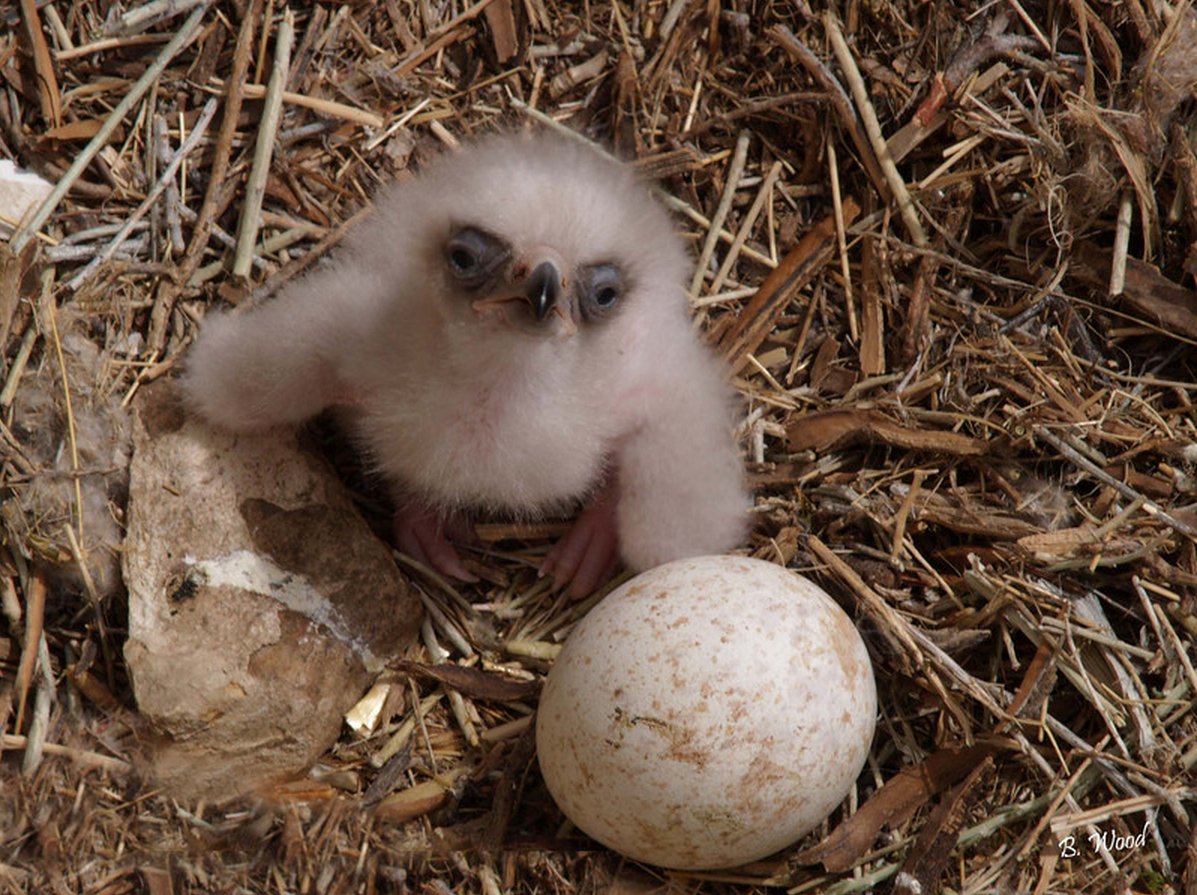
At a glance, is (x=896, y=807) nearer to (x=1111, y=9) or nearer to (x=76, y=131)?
(x=1111, y=9)

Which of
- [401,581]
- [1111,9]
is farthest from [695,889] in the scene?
[1111,9]

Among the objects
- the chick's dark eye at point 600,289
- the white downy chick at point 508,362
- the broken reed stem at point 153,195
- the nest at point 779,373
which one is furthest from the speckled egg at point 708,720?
the broken reed stem at point 153,195

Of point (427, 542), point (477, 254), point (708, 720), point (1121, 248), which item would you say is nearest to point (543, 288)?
point (477, 254)

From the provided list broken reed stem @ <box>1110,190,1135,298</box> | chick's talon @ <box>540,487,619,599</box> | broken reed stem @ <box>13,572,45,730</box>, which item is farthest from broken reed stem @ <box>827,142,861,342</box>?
broken reed stem @ <box>13,572,45,730</box>

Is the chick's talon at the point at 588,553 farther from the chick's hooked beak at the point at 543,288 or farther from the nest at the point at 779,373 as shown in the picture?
the chick's hooked beak at the point at 543,288

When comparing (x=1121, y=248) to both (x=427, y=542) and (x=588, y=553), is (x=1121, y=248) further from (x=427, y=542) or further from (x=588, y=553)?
(x=427, y=542)
